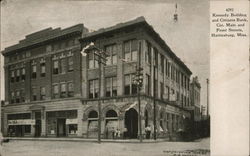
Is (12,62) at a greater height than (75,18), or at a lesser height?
lesser

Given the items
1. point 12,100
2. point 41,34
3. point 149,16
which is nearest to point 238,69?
point 149,16

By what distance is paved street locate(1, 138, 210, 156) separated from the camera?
17.7 ft

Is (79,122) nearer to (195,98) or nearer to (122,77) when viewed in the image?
(122,77)

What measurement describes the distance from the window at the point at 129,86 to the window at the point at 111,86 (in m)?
0.17

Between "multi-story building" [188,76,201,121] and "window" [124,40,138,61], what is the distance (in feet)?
3.00

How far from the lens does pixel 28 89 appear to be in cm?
621

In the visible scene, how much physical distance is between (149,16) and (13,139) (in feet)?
9.46

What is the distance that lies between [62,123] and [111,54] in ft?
4.34

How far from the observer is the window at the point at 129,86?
18.2ft

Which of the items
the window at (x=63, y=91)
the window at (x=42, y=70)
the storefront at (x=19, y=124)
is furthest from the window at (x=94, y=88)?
the storefront at (x=19, y=124)

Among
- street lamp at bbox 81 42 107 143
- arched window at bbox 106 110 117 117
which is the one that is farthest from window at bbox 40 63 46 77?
arched window at bbox 106 110 117 117

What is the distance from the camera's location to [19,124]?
619 centimetres

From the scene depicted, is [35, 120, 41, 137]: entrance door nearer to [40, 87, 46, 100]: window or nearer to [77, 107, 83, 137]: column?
[40, 87, 46, 100]: window

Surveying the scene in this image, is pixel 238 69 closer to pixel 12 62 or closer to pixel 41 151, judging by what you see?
pixel 41 151
